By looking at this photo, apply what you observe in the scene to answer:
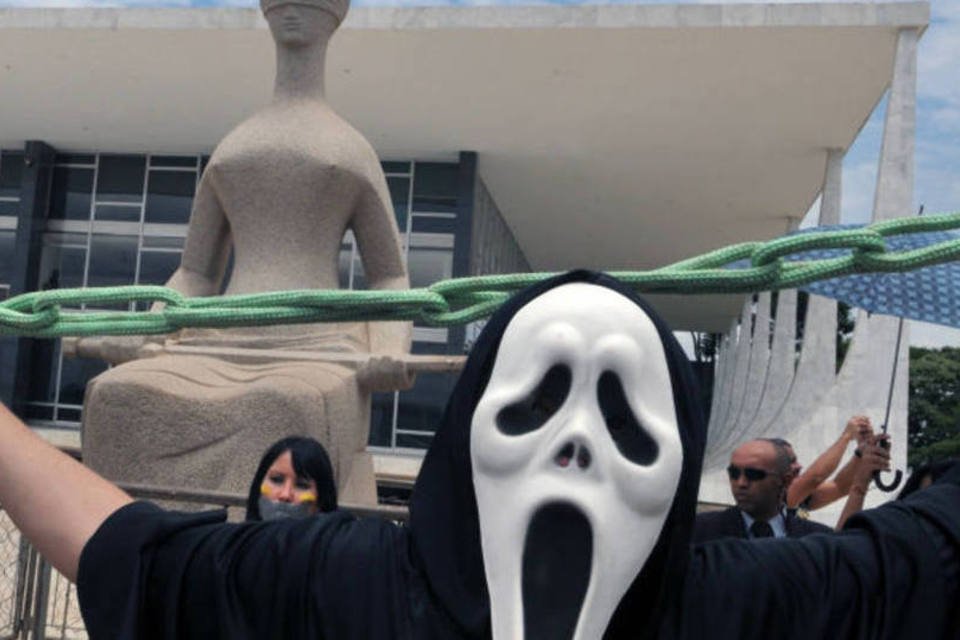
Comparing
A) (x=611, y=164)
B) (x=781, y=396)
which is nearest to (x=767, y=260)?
(x=611, y=164)

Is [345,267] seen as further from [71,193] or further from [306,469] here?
[306,469]

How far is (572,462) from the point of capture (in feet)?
3.70

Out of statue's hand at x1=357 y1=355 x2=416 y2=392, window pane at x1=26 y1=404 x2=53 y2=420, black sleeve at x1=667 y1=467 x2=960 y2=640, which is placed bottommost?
window pane at x1=26 y1=404 x2=53 y2=420

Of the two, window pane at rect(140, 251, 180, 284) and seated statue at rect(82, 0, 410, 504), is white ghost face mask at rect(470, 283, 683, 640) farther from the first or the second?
window pane at rect(140, 251, 180, 284)

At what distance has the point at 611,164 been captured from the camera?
16312mm

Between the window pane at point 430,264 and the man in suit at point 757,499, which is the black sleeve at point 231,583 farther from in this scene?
the window pane at point 430,264

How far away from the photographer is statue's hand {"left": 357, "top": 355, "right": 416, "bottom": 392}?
4672mm

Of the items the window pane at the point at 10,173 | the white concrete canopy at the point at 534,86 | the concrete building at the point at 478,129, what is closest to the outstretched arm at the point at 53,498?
the concrete building at the point at 478,129

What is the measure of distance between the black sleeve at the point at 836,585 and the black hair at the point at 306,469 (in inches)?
65.7

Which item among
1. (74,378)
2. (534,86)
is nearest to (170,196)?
(74,378)

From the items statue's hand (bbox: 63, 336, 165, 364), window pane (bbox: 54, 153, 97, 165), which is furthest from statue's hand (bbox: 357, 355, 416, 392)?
window pane (bbox: 54, 153, 97, 165)

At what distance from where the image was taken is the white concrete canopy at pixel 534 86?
12453 millimetres

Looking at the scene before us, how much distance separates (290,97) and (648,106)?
30.8 feet

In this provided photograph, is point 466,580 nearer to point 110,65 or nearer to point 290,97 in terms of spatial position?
point 290,97
